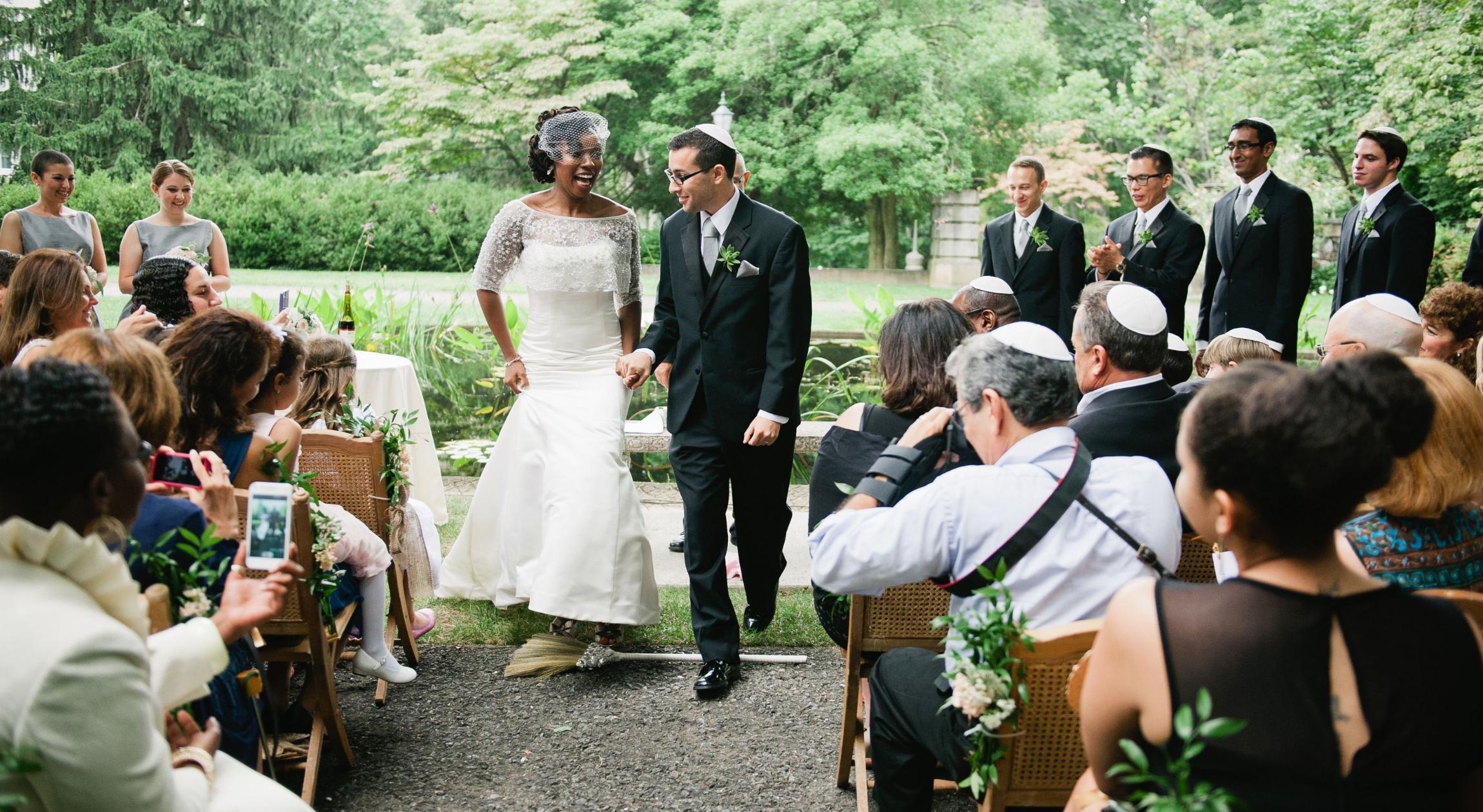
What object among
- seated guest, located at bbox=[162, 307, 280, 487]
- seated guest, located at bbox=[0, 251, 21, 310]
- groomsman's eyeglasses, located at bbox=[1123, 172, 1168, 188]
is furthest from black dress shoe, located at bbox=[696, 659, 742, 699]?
groomsman's eyeglasses, located at bbox=[1123, 172, 1168, 188]

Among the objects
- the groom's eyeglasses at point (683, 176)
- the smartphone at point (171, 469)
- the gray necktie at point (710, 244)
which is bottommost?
the smartphone at point (171, 469)

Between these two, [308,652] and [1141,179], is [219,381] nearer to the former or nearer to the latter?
[308,652]

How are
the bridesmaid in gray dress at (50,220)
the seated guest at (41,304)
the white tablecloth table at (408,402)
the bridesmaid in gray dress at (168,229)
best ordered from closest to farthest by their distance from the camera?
the seated guest at (41,304)
the white tablecloth table at (408,402)
the bridesmaid in gray dress at (168,229)
the bridesmaid in gray dress at (50,220)

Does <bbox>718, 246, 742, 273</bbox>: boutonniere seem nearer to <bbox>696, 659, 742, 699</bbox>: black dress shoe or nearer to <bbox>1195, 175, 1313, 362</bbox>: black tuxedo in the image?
<bbox>696, 659, 742, 699</bbox>: black dress shoe

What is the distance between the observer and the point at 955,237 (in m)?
24.3

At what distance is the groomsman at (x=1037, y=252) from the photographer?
22.0 ft

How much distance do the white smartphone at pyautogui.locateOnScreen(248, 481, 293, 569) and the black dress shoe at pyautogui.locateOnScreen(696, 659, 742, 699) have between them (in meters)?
1.89

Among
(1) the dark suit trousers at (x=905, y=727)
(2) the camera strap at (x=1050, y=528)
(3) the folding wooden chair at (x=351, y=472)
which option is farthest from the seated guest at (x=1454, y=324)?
(3) the folding wooden chair at (x=351, y=472)

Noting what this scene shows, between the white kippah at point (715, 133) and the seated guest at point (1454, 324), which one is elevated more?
the white kippah at point (715, 133)

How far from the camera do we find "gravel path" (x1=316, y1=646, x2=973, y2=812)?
330 cm

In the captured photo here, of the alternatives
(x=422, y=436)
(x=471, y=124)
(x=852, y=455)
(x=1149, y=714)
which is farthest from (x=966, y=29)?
(x=1149, y=714)

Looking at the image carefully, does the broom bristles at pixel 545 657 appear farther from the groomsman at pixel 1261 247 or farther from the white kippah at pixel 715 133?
the groomsman at pixel 1261 247

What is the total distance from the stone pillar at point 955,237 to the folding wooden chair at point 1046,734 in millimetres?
22307

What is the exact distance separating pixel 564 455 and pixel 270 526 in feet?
7.18
